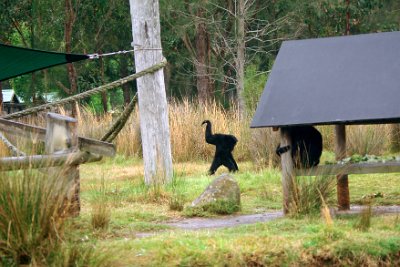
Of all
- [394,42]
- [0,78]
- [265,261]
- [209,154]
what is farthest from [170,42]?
[265,261]

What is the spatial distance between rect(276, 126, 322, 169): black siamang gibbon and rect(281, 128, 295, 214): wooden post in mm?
60

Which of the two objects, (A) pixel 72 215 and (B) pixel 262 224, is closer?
(A) pixel 72 215

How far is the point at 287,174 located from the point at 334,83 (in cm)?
103

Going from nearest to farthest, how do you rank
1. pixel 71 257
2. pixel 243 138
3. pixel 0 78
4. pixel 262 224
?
pixel 71 257, pixel 262 224, pixel 0 78, pixel 243 138

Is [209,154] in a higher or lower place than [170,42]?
lower

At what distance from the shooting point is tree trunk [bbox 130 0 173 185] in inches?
457

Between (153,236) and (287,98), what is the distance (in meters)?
1.99

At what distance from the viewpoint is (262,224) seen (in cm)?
820

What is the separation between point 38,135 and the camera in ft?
27.9

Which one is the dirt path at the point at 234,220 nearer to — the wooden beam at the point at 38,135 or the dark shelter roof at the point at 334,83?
the dark shelter roof at the point at 334,83

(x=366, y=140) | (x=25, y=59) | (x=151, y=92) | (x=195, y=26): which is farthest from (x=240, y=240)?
(x=195, y=26)

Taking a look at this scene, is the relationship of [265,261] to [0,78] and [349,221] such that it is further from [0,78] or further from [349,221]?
[0,78]

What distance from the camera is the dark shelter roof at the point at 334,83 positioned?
320 inches

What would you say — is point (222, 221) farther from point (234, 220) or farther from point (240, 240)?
point (240, 240)
